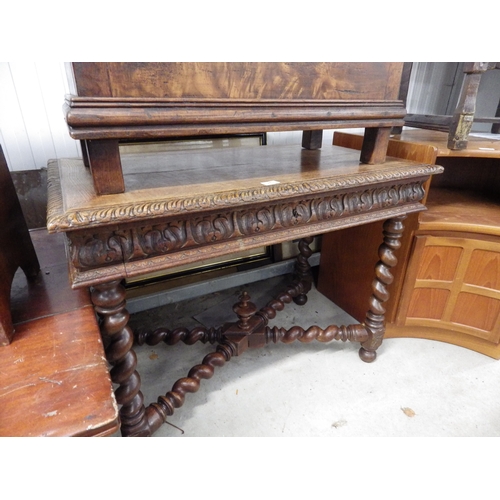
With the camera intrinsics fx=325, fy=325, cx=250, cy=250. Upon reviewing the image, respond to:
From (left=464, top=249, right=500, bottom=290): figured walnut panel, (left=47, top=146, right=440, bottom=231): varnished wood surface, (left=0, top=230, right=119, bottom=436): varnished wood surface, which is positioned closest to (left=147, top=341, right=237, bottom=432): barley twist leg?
(left=0, top=230, right=119, bottom=436): varnished wood surface

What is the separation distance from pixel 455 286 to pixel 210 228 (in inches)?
45.4

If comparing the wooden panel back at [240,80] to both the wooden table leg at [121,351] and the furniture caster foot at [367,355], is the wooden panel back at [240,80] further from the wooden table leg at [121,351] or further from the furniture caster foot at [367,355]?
the furniture caster foot at [367,355]

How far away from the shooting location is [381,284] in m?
1.26

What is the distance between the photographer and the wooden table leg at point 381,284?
1145mm

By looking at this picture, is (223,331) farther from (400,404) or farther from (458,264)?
(458,264)

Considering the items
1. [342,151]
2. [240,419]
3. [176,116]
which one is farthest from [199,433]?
[342,151]

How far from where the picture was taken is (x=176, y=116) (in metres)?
0.66

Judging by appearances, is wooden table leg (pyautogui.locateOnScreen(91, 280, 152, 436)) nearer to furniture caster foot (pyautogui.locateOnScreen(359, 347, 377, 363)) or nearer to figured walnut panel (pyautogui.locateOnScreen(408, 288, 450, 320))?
furniture caster foot (pyautogui.locateOnScreen(359, 347, 377, 363))

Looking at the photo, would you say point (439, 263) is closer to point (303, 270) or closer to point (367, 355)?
point (367, 355)

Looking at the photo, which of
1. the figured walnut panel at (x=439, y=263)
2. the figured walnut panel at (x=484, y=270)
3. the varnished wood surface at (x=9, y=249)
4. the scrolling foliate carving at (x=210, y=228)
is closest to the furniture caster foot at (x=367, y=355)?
the figured walnut panel at (x=439, y=263)

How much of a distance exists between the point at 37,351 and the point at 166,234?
1.16 feet

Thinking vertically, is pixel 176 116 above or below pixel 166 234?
above

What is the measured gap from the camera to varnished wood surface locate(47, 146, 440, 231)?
0.61 metres

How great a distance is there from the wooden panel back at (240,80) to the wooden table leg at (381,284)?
436 mm
